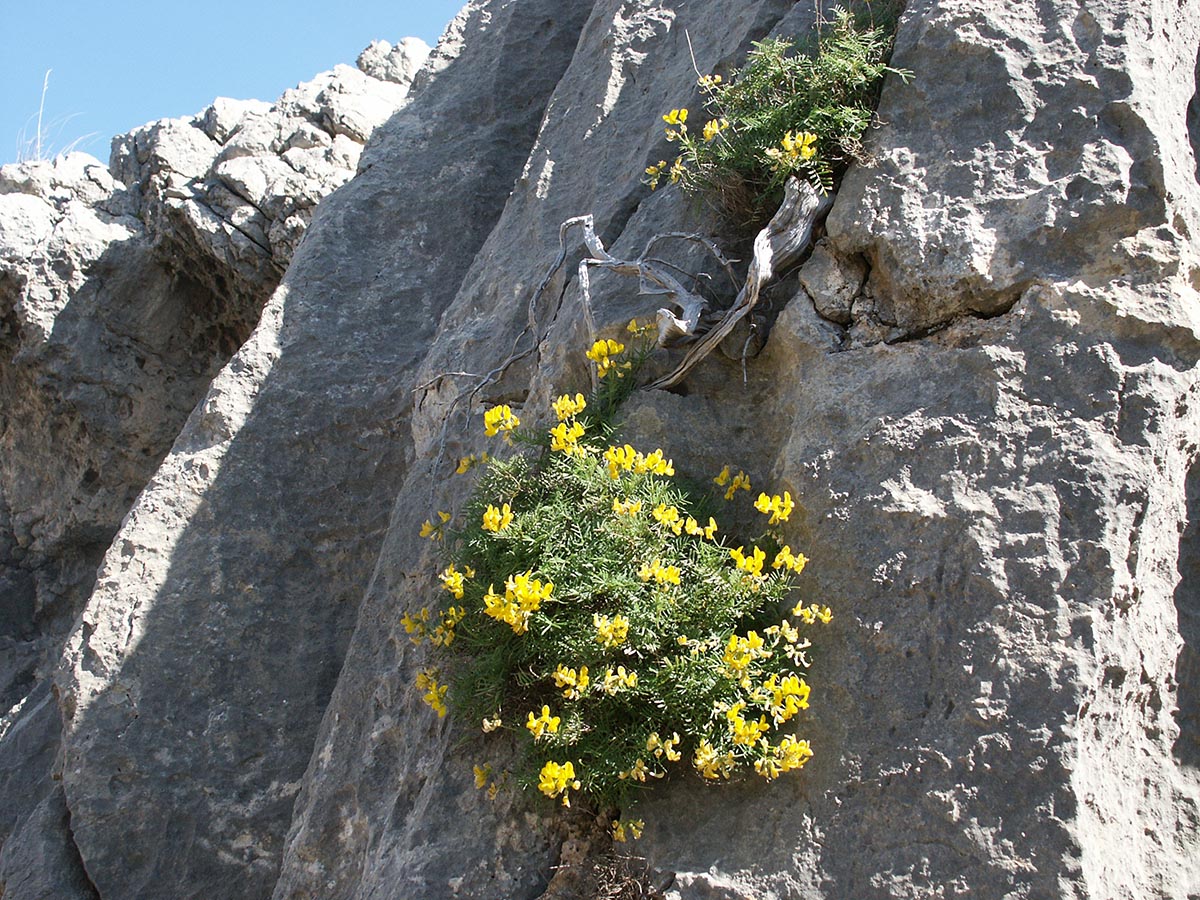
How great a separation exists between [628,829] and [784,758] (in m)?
0.46

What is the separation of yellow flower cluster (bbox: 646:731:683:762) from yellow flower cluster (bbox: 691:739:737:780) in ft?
0.18

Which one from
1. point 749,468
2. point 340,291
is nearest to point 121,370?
point 340,291

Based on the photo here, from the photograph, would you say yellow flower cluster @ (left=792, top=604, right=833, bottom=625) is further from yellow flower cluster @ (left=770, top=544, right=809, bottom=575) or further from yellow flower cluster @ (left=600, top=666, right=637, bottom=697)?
yellow flower cluster @ (left=600, top=666, right=637, bottom=697)

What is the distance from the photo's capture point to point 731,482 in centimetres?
335

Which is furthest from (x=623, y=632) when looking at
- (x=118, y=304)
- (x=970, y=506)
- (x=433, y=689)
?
(x=118, y=304)

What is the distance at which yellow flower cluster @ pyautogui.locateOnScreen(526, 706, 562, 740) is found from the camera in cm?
288

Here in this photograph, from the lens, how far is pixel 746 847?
283 cm

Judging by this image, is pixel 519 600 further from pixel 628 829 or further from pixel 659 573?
pixel 628 829

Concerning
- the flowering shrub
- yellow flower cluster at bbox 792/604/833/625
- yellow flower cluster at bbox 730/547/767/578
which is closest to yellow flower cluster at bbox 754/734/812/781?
the flowering shrub

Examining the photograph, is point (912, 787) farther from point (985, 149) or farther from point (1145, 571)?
point (985, 149)

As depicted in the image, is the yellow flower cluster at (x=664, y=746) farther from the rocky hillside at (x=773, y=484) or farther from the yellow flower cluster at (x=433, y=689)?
the yellow flower cluster at (x=433, y=689)

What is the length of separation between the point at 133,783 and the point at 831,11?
3.96 meters

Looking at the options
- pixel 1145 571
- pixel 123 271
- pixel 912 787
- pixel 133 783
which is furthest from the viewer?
pixel 123 271

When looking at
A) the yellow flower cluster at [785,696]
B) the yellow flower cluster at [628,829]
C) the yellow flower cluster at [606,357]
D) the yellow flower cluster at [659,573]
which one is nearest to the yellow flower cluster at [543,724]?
the yellow flower cluster at [628,829]
